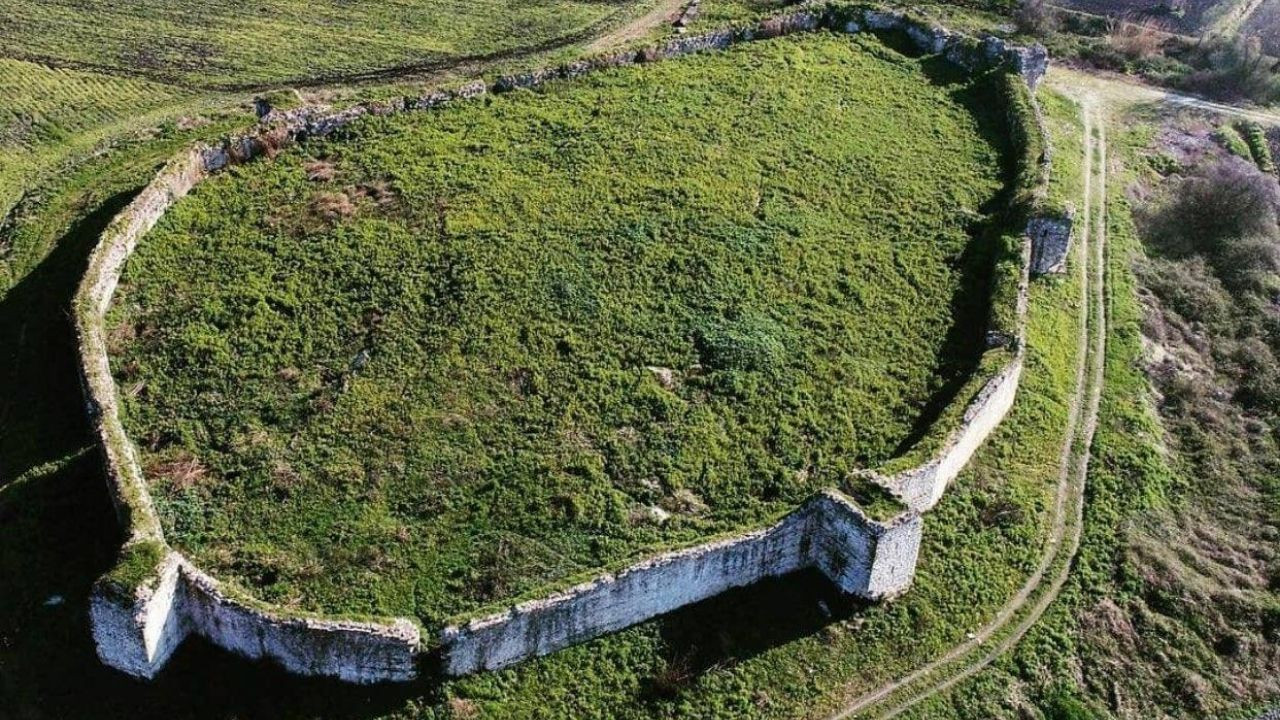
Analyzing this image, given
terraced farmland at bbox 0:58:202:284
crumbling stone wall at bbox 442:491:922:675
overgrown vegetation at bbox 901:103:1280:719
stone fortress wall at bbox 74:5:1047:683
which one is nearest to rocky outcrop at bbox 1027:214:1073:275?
overgrown vegetation at bbox 901:103:1280:719

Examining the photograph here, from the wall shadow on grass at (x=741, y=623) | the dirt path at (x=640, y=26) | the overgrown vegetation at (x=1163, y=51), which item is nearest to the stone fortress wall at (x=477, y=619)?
the wall shadow on grass at (x=741, y=623)

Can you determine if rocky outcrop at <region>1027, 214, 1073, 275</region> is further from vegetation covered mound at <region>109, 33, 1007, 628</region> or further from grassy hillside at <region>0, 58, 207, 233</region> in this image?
grassy hillside at <region>0, 58, 207, 233</region>

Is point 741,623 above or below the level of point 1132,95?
below

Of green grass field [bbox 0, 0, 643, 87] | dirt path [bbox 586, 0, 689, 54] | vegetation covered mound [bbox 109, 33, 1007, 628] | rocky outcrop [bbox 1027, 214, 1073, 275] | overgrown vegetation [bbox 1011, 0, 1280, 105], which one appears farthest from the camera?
overgrown vegetation [bbox 1011, 0, 1280, 105]

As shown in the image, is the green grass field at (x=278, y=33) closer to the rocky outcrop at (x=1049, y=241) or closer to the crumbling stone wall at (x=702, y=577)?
the rocky outcrop at (x=1049, y=241)

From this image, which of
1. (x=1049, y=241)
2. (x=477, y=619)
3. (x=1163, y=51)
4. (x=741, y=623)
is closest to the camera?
(x=477, y=619)

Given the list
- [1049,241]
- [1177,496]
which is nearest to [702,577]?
[1177,496]

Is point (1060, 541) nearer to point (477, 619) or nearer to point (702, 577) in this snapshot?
point (702, 577)
